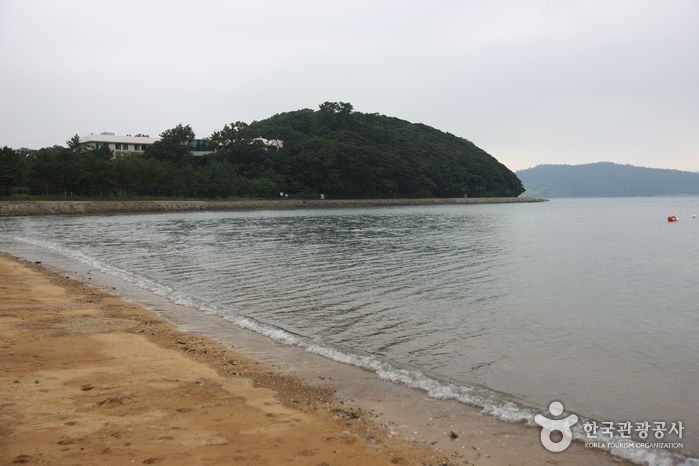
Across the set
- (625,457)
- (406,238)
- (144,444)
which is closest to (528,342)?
(625,457)

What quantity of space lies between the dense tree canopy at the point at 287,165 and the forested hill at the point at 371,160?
12.6 inches

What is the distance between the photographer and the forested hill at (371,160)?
4943 inches

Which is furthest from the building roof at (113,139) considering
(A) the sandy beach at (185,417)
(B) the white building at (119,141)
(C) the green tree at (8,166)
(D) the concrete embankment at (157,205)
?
(A) the sandy beach at (185,417)

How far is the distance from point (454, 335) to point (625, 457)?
490 cm

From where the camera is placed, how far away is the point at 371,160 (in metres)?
136

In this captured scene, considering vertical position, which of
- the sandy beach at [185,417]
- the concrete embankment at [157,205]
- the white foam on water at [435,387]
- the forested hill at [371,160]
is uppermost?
the forested hill at [371,160]

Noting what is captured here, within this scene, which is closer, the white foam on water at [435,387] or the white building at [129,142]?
the white foam on water at [435,387]

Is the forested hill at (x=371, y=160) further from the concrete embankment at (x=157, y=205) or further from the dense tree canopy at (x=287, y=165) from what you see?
the concrete embankment at (x=157, y=205)

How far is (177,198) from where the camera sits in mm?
98688

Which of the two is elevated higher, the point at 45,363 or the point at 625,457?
the point at 45,363

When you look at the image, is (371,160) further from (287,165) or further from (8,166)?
(8,166)

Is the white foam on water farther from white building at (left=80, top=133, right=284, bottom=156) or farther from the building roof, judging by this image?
the building roof

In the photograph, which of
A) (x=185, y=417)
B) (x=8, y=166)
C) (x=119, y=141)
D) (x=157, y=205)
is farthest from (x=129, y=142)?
(x=185, y=417)

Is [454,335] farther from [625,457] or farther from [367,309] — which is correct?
[625,457]
